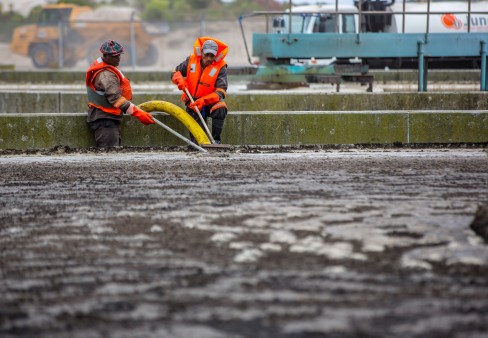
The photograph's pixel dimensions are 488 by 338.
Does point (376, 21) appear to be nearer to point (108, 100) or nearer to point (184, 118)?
point (184, 118)

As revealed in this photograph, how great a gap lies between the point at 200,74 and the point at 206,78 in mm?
88

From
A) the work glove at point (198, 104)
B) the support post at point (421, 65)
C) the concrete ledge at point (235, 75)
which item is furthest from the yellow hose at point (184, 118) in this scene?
the concrete ledge at point (235, 75)

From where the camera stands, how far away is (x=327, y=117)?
1188 centimetres

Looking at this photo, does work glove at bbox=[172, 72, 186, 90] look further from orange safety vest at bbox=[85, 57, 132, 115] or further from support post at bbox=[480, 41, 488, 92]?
support post at bbox=[480, 41, 488, 92]

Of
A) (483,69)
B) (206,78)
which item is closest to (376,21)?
(483,69)

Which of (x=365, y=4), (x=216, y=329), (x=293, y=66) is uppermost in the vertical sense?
(x=365, y=4)

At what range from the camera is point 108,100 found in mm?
11461

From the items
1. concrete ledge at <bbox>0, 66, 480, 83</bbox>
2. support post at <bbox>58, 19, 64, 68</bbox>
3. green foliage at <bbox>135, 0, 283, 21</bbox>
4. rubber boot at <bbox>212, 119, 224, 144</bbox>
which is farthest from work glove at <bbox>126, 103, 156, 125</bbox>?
green foliage at <bbox>135, 0, 283, 21</bbox>

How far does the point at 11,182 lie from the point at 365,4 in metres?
16.3

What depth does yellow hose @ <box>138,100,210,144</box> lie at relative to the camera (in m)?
11.4

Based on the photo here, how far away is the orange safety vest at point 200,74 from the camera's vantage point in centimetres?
1181

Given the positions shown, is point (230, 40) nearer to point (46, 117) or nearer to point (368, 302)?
point (46, 117)

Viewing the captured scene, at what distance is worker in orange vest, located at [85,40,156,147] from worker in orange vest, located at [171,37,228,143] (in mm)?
708

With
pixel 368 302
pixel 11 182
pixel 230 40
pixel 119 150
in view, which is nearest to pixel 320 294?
pixel 368 302
